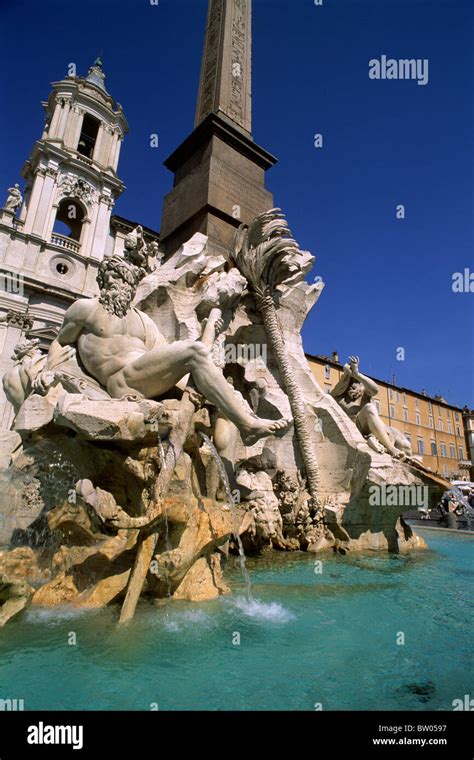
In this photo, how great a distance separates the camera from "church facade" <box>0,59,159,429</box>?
77.1 feet

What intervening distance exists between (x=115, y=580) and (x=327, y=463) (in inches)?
148

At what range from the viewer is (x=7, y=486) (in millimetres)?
3729

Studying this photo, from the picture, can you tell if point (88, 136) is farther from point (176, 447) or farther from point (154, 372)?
point (176, 447)

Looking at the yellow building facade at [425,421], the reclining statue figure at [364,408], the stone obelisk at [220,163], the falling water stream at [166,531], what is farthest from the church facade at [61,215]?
the falling water stream at [166,531]

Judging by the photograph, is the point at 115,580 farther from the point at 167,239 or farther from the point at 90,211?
the point at 90,211

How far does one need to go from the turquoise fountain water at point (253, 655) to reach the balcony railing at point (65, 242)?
89.9 feet

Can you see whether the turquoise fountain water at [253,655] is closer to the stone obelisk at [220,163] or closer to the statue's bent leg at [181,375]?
Answer: the statue's bent leg at [181,375]

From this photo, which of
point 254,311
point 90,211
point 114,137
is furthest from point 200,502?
point 114,137

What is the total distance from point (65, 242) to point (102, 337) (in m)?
26.4

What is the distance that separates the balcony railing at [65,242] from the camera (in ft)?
85.3

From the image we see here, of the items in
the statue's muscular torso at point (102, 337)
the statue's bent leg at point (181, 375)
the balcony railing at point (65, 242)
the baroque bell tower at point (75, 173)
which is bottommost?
the statue's bent leg at point (181, 375)

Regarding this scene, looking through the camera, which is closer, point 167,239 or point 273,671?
point 273,671

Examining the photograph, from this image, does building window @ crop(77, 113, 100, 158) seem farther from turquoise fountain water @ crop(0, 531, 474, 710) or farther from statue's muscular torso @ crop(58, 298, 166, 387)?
turquoise fountain water @ crop(0, 531, 474, 710)

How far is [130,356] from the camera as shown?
3.60m
